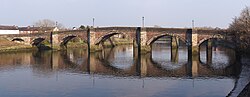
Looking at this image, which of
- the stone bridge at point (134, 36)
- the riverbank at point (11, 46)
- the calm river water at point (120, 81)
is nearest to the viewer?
the calm river water at point (120, 81)

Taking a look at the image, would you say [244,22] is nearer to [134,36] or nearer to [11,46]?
[134,36]

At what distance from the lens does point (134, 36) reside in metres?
53.0

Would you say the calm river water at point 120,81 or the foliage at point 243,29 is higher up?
the foliage at point 243,29

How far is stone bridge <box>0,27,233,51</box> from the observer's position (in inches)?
1852

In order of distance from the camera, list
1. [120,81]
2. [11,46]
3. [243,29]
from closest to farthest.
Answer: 1. [120,81]
2. [243,29]
3. [11,46]

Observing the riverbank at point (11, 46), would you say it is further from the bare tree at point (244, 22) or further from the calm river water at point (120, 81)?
the bare tree at point (244, 22)

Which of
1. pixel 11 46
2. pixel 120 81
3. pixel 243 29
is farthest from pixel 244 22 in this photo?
pixel 11 46

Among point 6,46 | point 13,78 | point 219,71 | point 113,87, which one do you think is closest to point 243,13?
point 219,71

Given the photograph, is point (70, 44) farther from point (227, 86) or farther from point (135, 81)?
point (227, 86)

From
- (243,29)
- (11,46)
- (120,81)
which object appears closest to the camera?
(120,81)

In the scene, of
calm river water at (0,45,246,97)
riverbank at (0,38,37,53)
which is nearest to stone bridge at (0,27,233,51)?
riverbank at (0,38,37,53)

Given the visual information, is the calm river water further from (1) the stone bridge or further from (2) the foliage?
(1) the stone bridge

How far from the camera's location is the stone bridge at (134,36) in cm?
4703

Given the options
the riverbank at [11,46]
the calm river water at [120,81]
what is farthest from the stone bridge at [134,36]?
the calm river water at [120,81]
